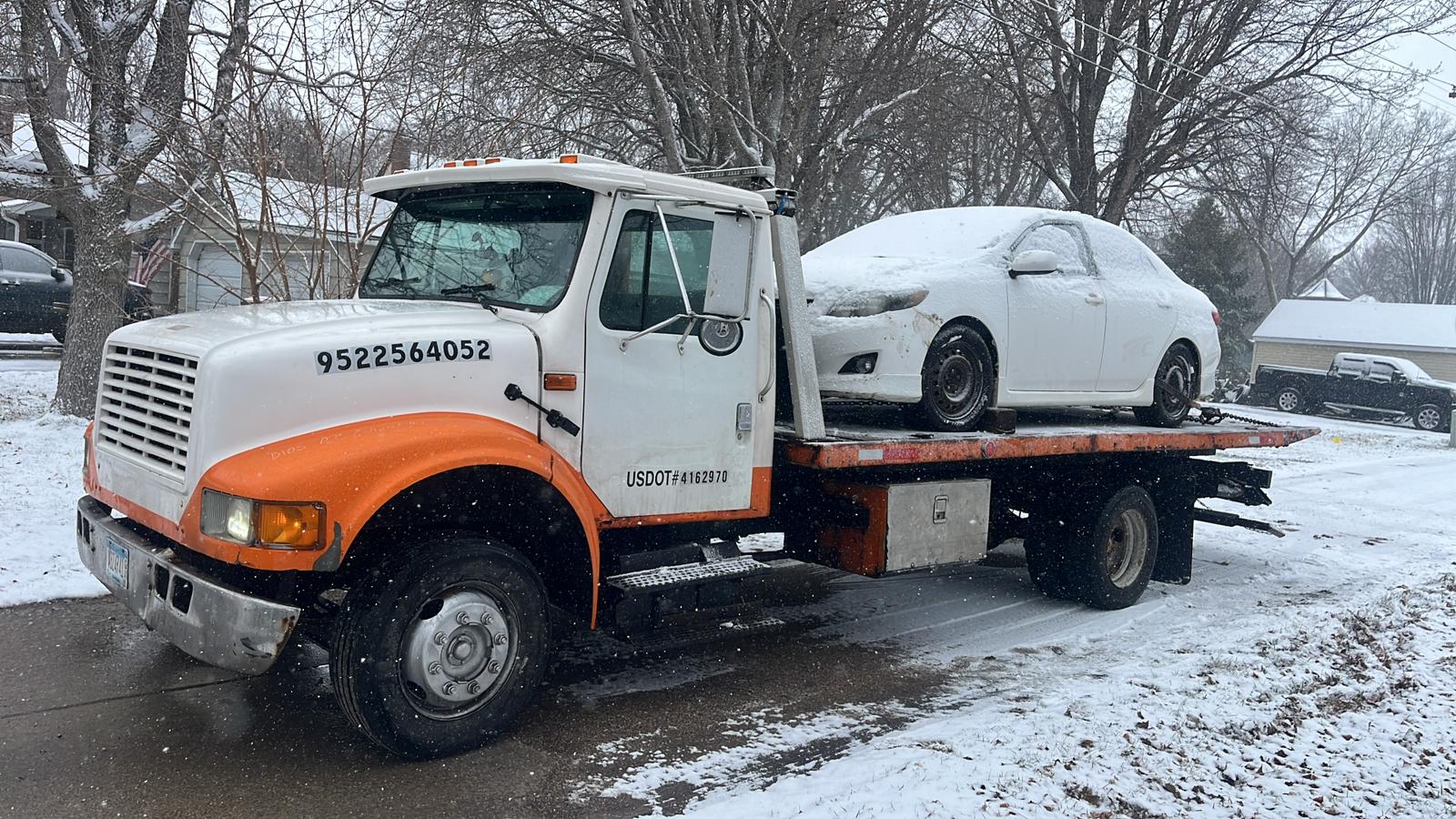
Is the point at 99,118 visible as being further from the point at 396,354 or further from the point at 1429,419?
the point at 1429,419

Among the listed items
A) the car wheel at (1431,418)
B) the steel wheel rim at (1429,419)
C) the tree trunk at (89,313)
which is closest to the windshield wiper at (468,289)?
the tree trunk at (89,313)

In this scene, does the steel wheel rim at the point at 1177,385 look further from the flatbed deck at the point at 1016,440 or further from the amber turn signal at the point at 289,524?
the amber turn signal at the point at 289,524

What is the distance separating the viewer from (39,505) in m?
7.87

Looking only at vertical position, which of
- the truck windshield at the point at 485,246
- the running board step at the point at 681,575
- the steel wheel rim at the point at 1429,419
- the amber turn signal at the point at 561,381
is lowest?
the running board step at the point at 681,575

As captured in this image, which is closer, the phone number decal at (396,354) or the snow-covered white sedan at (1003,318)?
the phone number decal at (396,354)

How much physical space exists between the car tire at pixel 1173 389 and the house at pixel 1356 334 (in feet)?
122

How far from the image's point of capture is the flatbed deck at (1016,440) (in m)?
5.62

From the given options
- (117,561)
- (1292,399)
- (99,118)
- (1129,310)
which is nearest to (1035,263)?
(1129,310)

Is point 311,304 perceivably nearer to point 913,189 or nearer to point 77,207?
point 77,207

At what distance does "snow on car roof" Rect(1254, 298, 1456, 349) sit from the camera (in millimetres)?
42438

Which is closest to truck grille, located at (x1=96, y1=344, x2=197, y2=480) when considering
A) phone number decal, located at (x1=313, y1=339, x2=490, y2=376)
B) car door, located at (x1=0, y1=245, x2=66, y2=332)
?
phone number decal, located at (x1=313, y1=339, x2=490, y2=376)

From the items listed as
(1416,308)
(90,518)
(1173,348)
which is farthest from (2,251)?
(1416,308)

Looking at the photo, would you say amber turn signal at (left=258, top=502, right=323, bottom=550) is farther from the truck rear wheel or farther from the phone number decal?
the truck rear wheel

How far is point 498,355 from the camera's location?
177 inches
